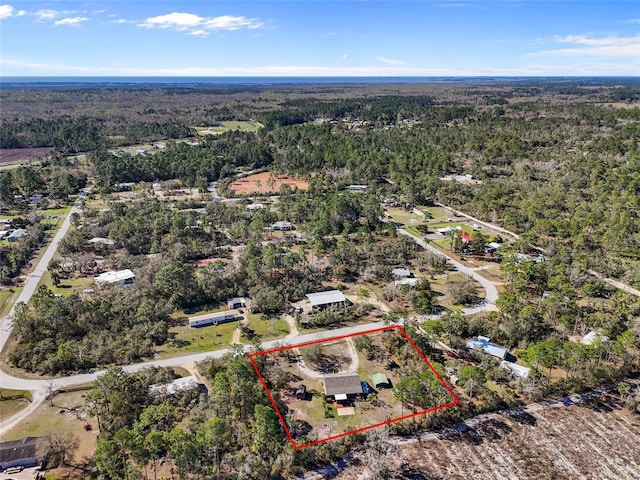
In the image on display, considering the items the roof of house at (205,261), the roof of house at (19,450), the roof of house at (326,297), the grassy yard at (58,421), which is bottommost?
the grassy yard at (58,421)

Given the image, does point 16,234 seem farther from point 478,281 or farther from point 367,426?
point 478,281

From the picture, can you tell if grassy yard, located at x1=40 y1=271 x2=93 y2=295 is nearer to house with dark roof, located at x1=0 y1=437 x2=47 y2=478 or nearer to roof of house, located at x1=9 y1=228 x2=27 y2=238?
roof of house, located at x1=9 y1=228 x2=27 y2=238

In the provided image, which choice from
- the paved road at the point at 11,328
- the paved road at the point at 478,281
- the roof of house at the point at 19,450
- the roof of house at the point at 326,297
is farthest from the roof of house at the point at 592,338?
the paved road at the point at 11,328

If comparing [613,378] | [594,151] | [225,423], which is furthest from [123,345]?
[594,151]

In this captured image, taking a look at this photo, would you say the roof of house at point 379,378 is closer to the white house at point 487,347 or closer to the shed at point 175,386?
the white house at point 487,347

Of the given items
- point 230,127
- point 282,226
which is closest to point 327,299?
point 282,226

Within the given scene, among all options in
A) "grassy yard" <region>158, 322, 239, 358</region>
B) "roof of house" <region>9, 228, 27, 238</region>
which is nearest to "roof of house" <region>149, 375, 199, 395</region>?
"grassy yard" <region>158, 322, 239, 358</region>
